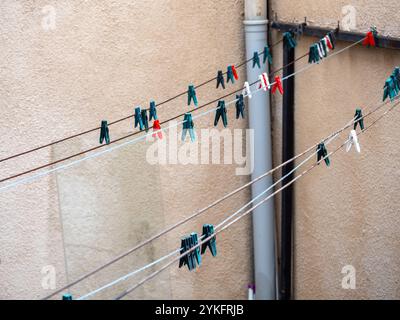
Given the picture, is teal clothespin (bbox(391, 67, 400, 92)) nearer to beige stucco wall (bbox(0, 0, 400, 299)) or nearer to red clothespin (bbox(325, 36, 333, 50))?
red clothespin (bbox(325, 36, 333, 50))

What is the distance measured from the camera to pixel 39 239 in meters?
6.31

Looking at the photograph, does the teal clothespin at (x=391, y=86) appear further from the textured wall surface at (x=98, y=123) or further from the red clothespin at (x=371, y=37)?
the textured wall surface at (x=98, y=123)

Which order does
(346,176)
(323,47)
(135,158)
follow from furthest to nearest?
(135,158) < (346,176) < (323,47)

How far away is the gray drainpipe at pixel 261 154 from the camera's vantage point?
6.08 meters

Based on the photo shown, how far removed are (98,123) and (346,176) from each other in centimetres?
200

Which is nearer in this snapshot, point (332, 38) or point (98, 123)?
point (332, 38)

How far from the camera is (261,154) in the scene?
20.9ft

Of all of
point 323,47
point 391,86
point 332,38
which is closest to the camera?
point 391,86

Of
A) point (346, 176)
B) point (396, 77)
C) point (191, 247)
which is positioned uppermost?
point (396, 77)

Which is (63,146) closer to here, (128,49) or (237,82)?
(128,49)

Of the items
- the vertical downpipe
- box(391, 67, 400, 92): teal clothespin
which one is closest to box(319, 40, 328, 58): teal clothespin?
box(391, 67, 400, 92): teal clothespin

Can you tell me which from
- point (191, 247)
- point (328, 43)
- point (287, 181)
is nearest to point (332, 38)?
point (328, 43)

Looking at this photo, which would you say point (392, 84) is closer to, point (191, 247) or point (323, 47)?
point (323, 47)

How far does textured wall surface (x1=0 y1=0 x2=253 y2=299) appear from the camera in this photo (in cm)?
597
